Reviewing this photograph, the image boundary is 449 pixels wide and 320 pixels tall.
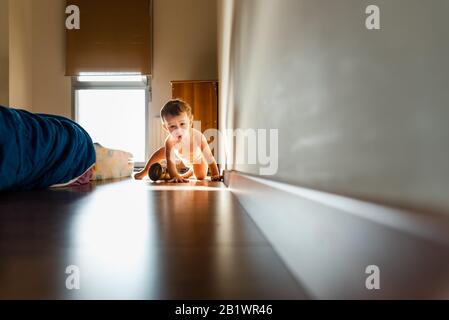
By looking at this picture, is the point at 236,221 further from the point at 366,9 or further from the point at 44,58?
the point at 44,58

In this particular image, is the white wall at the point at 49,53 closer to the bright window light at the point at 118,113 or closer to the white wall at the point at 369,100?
the bright window light at the point at 118,113

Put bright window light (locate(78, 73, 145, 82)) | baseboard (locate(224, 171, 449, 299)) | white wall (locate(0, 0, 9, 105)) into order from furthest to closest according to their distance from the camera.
Result: bright window light (locate(78, 73, 145, 82)), white wall (locate(0, 0, 9, 105)), baseboard (locate(224, 171, 449, 299))

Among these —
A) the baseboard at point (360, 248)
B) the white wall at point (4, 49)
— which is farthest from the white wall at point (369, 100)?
the white wall at point (4, 49)

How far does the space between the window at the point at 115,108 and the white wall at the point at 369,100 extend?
4.00 metres

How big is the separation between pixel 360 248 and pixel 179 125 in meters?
2.40

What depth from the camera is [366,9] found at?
0.87 ft

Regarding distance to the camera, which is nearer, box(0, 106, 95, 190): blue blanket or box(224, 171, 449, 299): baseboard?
box(224, 171, 449, 299): baseboard

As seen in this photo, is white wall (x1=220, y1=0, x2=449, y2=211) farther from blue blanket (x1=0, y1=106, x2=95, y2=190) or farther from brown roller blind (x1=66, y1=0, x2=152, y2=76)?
brown roller blind (x1=66, y1=0, x2=152, y2=76)

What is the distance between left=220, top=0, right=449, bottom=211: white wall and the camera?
179 millimetres

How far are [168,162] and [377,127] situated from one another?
2289 millimetres

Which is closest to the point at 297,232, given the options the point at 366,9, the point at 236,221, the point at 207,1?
the point at 366,9

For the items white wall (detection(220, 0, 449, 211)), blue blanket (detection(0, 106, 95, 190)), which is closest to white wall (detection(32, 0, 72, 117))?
blue blanket (detection(0, 106, 95, 190))

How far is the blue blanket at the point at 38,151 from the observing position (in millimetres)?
1316

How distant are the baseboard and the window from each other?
4.09 metres
